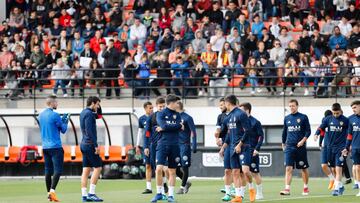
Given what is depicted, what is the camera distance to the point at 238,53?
4056cm

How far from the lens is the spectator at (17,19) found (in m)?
46.2

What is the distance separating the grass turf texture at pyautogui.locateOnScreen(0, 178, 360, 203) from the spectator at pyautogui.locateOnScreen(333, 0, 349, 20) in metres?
8.91

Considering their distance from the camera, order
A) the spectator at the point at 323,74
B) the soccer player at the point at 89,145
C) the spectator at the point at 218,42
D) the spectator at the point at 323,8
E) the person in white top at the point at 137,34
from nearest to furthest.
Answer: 1. the soccer player at the point at 89,145
2. the spectator at the point at 323,74
3. the spectator at the point at 218,42
4. the spectator at the point at 323,8
5. the person in white top at the point at 137,34

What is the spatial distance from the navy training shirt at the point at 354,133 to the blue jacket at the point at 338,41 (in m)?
13.8

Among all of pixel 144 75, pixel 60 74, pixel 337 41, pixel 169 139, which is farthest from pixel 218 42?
pixel 169 139

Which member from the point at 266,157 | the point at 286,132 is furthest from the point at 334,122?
the point at 266,157

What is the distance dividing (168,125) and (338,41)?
1704cm

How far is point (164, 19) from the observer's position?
44.3m

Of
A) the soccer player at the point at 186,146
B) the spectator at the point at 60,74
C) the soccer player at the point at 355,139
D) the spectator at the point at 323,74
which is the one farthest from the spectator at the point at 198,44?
the soccer player at the point at 355,139

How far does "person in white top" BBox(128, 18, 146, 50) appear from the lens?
43406 mm

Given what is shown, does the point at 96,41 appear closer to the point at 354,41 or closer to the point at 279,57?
the point at 279,57

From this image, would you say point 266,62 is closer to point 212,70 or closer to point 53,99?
point 212,70

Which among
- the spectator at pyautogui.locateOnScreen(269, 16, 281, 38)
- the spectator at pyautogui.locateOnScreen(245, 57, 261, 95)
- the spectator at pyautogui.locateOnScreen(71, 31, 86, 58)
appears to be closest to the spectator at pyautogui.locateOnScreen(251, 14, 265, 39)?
the spectator at pyautogui.locateOnScreen(269, 16, 281, 38)

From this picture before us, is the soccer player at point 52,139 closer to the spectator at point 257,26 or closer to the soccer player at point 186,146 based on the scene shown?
the soccer player at point 186,146
